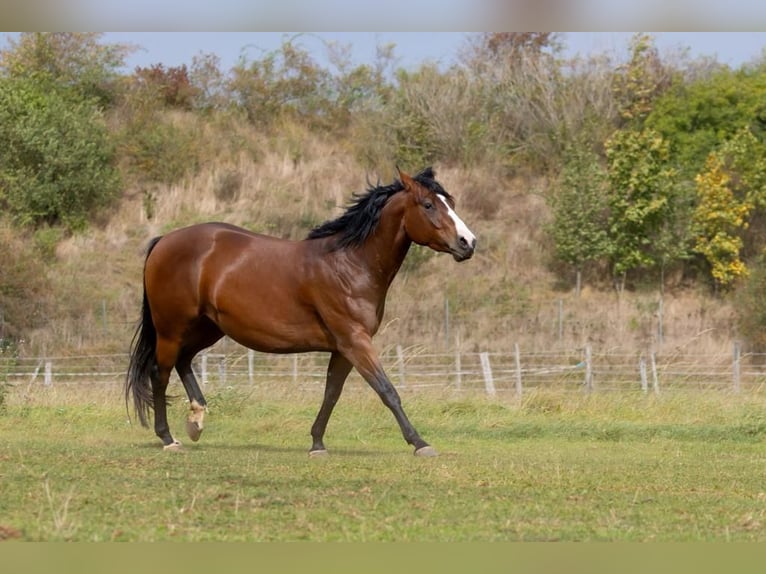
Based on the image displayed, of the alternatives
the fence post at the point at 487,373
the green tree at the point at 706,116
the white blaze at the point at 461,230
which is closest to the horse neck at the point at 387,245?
the white blaze at the point at 461,230

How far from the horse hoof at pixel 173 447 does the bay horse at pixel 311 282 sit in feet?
0.05

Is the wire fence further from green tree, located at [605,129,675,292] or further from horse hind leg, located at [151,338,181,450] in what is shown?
horse hind leg, located at [151,338,181,450]

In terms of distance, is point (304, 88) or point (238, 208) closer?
point (238, 208)

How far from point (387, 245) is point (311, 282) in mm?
805

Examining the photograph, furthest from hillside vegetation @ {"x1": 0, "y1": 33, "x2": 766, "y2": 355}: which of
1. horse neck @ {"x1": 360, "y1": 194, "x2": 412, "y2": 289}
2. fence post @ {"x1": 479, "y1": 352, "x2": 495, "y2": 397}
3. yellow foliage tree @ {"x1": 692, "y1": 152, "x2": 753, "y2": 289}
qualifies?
horse neck @ {"x1": 360, "y1": 194, "x2": 412, "y2": 289}

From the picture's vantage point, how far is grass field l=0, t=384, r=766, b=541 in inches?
250

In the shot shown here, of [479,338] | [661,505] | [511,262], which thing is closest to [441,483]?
[661,505]

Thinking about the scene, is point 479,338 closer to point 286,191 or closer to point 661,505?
point 286,191

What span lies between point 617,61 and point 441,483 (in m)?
40.0

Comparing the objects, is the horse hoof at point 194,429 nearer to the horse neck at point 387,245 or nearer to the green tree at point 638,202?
the horse neck at point 387,245

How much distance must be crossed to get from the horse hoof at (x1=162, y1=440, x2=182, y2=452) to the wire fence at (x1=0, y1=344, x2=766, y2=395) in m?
9.40

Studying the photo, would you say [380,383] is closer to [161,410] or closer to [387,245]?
[387,245]

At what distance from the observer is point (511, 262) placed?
39.5 meters

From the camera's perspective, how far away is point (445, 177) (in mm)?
44562
